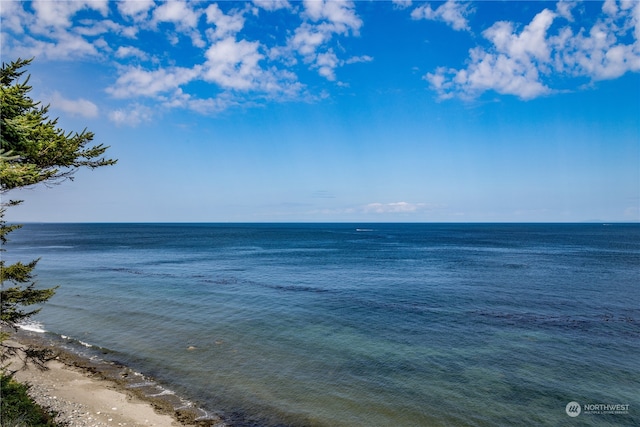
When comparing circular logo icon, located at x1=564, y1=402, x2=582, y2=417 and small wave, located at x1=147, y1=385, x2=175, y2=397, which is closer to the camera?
circular logo icon, located at x1=564, y1=402, x2=582, y2=417

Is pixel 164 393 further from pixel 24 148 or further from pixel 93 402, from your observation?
pixel 24 148

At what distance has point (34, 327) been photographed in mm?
30969

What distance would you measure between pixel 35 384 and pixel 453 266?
64.2 metres

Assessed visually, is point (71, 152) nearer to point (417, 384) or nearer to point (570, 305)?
point (417, 384)

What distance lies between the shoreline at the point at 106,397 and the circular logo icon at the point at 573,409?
1688cm

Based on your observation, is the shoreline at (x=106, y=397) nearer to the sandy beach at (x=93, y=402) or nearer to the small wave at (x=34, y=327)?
the sandy beach at (x=93, y=402)

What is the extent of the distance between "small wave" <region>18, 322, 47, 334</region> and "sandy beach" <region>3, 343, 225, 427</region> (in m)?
9.89

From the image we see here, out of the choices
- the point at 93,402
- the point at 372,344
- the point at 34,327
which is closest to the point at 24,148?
the point at 93,402

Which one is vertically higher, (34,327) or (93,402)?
(93,402)

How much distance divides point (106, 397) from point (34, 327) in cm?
1838

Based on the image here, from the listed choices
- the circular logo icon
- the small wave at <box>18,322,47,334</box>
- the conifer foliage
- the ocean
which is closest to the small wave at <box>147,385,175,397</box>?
the ocean

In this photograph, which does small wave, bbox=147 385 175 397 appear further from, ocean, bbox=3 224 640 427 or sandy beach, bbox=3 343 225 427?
sandy beach, bbox=3 343 225 427

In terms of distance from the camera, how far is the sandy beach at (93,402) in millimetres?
16266

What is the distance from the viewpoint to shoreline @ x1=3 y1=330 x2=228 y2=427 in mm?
16438
